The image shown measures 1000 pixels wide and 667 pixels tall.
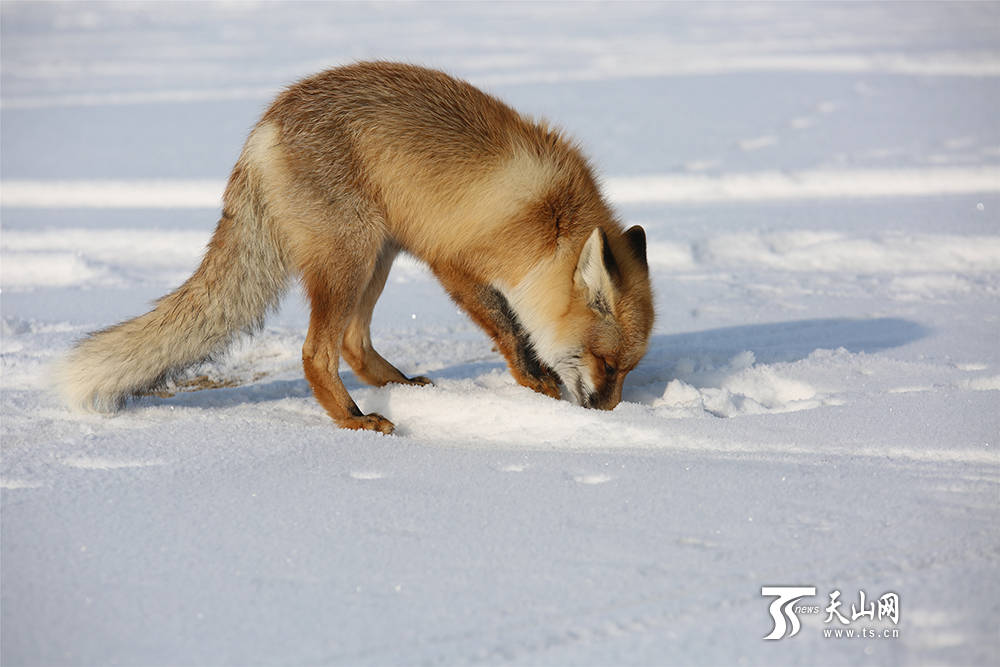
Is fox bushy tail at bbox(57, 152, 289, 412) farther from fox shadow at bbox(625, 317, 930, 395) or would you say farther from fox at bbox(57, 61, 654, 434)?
fox shadow at bbox(625, 317, 930, 395)

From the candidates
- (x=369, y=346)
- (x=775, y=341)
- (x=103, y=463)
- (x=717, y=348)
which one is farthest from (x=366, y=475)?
(x=775, y=341)

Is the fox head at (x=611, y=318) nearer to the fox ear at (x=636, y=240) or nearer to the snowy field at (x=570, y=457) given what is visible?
the fox ear at (x=636, y=240)

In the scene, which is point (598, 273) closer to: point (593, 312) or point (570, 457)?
point (593, 312)

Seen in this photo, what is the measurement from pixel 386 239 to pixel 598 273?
38.1 inches

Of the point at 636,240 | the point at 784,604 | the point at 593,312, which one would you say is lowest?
the point at 784,604

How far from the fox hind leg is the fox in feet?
1.15

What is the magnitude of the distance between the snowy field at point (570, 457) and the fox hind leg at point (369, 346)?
19cm

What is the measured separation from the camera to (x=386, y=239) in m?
4.21

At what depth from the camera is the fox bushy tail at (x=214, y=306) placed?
13.0 feet

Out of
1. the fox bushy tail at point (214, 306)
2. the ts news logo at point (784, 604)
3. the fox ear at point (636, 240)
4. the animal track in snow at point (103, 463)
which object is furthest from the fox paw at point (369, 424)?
the ts news logo at point (784, 604)

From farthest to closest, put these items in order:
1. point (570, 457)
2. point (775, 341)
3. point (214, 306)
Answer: point (775, 341) < point (214, 306) < point (570, 457)

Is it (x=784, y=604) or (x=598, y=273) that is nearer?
(x=784, y=604)

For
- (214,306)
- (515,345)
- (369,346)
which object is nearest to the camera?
(214,306)

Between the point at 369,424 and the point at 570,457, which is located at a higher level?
the point at 570,457
